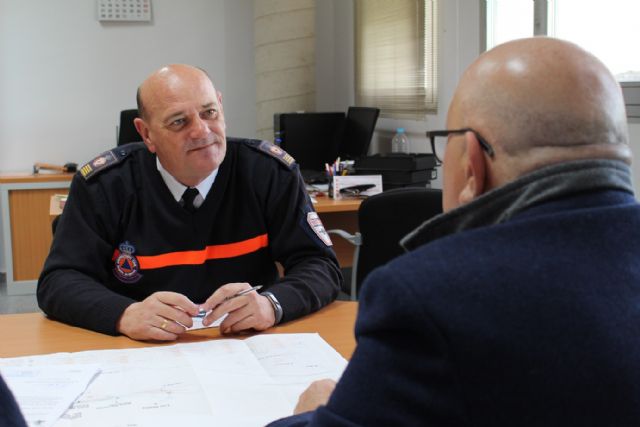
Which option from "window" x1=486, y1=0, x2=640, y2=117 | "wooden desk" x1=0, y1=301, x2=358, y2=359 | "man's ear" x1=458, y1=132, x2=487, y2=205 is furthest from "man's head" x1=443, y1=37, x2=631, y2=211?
"window" x1=486, y1=0, x2=640, y2=117

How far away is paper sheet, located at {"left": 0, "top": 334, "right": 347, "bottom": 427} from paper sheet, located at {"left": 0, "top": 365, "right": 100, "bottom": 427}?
0.06ft

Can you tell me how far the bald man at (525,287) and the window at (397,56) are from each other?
3698 millimetres

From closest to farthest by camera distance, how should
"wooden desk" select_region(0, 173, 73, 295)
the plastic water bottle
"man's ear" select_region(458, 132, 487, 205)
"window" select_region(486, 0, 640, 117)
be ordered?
"man's ear" select_region(458, 132, 487, 205) → "window" select_region(486, 0, 640, 117) → the plastic water bottle → "wooden desk" select_region(0, 173, 73, 295)

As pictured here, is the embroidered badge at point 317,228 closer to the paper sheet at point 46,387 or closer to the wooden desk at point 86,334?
the wooden desk at point 86,334

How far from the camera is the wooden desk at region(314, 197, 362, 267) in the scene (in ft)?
12.1

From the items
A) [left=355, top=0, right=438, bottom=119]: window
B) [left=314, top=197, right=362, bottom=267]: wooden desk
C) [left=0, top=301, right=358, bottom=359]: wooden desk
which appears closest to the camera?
[left=0, top=301, right=358, bottom=359]: wooden desk

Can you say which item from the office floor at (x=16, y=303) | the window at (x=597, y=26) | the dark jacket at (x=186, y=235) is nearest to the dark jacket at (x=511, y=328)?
the dark jacket at (x=186, y=235)

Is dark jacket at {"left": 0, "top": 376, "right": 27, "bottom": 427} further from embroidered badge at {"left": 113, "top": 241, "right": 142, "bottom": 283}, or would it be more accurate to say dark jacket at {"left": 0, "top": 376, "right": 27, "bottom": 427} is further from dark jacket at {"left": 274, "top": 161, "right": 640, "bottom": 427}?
embroidered badge at {"left": 113, "top": 241, "right": 142, "bottom": 283}

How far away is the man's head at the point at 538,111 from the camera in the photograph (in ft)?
2.72

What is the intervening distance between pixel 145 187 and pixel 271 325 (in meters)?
0.60

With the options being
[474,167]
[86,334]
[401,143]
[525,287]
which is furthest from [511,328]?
[401,143]

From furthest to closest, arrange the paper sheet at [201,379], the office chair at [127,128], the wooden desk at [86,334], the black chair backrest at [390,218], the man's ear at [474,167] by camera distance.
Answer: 1. the office chair at [127,128]
2. the black chair backrest at [390,218]
3. the wooden desk at [86,334]
4. the paper sheet at [201,379]
5. the man's ear at [474,167]

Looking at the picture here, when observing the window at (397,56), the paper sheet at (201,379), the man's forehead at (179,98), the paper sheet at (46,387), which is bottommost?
the paper sheet at (201,379)

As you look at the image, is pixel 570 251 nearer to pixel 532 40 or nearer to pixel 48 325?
Answer: pixel 532 40
